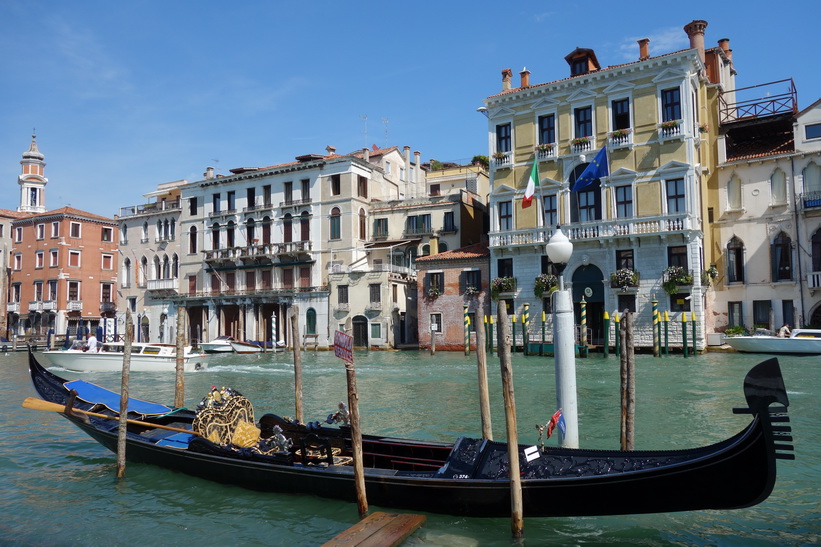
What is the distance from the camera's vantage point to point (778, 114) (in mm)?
25594

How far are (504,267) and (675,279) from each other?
6.71 metres

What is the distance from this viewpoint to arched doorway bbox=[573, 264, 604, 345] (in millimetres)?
24500

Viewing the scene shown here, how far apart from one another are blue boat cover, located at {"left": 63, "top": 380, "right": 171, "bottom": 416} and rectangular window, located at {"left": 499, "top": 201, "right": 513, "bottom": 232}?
18922 millimetres

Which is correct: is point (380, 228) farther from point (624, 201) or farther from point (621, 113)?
point (621, 113)

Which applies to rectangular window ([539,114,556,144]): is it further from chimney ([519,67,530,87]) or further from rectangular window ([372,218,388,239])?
rectangular window ([372,218,388,239])

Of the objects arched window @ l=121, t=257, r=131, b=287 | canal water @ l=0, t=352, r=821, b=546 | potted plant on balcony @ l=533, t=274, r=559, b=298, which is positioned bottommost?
canal water @ l=0, t=352, r=821, b=546

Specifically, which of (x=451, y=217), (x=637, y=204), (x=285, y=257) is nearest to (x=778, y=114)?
(x=637, y=204)

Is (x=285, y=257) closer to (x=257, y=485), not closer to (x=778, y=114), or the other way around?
(x=778, y=114)

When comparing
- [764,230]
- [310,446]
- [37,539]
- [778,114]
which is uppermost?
[778,114]

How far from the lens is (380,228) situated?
33625 mm

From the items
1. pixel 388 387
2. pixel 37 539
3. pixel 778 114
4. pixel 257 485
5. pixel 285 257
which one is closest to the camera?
pixel 37 539

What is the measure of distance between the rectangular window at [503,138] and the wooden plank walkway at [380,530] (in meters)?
22.5

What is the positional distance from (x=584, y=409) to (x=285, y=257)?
24870 millimetres

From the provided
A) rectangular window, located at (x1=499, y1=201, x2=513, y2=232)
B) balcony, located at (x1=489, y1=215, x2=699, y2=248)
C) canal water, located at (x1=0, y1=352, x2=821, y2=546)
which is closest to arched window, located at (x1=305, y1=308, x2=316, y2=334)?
balcony, located at (x1=489, y1=215, x2=699, y2=248)
